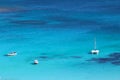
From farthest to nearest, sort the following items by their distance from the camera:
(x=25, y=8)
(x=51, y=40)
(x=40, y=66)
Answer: (x=25, y=8)
(x=51, y=40)
(x=40, y=66)

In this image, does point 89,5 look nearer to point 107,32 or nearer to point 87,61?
point 107,32

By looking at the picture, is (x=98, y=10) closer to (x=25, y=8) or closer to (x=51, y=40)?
(x=25, y=8)

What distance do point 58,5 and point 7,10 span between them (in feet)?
31.5

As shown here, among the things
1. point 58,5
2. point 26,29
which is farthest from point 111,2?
point 26,29

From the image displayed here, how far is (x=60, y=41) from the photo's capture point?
133 feet

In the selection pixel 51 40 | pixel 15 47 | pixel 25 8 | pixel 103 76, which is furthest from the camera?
pixel 25 8

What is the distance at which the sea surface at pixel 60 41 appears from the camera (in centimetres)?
3084

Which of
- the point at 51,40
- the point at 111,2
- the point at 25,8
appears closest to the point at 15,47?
the point at 51,40

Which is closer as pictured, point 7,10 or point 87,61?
point 87,61

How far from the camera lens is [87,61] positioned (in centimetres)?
3312

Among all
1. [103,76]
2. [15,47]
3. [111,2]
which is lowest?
[103,76]

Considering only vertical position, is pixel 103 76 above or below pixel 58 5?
below

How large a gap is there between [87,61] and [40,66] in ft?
12.6

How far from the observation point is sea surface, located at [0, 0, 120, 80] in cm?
3084
